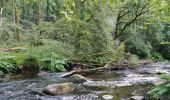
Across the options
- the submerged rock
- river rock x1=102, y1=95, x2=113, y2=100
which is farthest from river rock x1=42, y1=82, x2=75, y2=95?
river rock x1=102, y1=95, x2=113, y2=100

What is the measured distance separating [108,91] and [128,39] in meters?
15.5

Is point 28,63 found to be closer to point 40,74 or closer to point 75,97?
point 40,74

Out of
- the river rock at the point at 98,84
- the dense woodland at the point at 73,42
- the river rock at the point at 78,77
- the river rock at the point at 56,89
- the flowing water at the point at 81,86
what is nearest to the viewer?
A: the flowing water at the point at 81,86

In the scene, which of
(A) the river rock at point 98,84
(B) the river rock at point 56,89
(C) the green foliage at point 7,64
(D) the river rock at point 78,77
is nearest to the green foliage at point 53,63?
(C) the green foliage at point 7,64

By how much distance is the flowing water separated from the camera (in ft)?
36.1

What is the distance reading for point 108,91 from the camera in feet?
38.9

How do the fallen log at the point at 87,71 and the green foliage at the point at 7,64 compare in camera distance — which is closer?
the green foliage at the point at 7,64

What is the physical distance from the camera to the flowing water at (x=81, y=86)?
36.1 feet

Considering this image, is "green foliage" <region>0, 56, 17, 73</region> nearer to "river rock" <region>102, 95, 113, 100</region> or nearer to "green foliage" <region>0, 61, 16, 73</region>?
"green foliage" <region>0, 61, 16, 73</region>

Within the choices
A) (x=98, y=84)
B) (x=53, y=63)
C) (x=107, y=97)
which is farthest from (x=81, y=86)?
(x=53, y=63)

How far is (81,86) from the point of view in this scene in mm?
12969

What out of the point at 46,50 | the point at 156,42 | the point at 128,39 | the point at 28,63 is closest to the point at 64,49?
the point at 46,50

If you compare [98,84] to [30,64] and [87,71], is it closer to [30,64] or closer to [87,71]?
[87,71]

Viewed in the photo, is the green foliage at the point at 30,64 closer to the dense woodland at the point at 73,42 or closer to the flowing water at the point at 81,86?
the dense woodland at the point at 73,42
